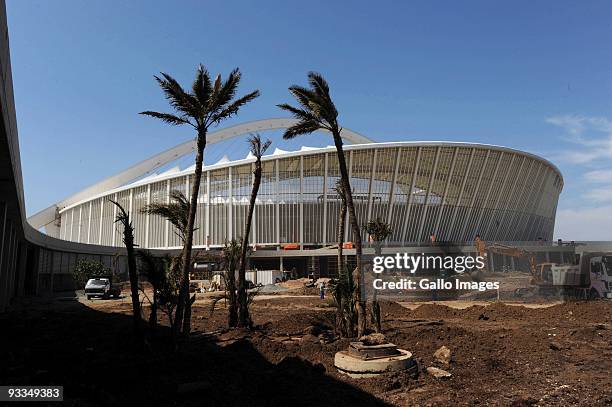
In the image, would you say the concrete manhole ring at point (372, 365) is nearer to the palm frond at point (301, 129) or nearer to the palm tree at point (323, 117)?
the palm tree at point (323, 117)

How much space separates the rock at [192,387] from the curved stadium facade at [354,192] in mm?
62272

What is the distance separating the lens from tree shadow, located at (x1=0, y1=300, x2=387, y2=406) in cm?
934

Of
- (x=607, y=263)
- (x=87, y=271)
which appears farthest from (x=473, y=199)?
(x=87, y=271)

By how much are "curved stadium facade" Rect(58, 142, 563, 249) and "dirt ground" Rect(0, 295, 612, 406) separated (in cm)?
5429

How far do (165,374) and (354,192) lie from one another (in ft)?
204

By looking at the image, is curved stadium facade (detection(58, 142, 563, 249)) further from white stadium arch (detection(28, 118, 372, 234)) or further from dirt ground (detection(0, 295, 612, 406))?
dirt ground (detection(0, 295, 612, 406))

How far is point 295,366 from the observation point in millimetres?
11992

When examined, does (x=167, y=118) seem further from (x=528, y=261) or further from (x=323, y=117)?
(x=528, y=261)

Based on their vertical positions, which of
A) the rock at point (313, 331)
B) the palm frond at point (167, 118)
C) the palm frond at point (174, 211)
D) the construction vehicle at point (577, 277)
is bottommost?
the rock at point (313, 331)

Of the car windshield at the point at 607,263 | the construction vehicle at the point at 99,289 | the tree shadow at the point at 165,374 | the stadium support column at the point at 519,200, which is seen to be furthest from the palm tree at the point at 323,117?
the stadium support column at the point at 519,200

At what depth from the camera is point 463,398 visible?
379 inches

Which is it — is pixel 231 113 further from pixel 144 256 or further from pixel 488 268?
pixel 488 268

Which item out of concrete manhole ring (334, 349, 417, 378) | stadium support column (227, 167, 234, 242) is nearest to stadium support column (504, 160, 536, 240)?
stadium support column (227, 167, 234, 242)

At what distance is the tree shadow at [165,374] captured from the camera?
9344 mm
